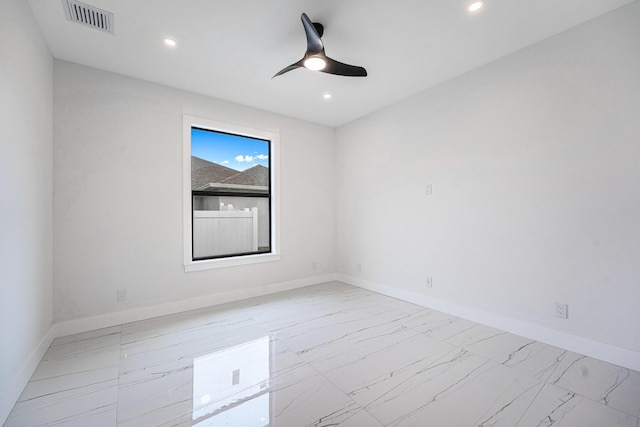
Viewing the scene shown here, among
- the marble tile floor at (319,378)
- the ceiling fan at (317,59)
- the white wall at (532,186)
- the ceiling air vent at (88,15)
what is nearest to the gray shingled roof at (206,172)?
the ceiling air vent at (88,15)

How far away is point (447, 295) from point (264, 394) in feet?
7.76

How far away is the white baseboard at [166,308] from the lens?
2756 mm

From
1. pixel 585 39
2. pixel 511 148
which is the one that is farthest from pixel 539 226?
pixel 585 39

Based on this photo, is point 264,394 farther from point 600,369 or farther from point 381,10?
point 381,10

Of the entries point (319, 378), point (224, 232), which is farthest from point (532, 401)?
point (224, 232)

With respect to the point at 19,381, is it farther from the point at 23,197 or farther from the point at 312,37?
the point at 312,37

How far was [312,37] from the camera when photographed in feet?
6.73

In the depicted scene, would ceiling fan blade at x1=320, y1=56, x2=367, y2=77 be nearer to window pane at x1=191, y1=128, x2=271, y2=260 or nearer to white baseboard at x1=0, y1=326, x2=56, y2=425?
window pane at x1=191, y1=128, x2=271, y2=260

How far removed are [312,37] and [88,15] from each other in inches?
69.6

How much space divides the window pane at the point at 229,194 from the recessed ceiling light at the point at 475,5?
2973 mm

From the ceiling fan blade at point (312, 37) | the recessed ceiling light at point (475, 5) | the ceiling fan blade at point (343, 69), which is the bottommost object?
the ceiling fan blade at point (343, 69)

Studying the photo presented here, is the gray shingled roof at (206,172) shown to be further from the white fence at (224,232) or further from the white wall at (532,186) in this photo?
the white wall at (532,186)

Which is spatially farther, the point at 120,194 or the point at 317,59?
the point at 120,194

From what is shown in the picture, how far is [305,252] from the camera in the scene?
4508 millimetres
